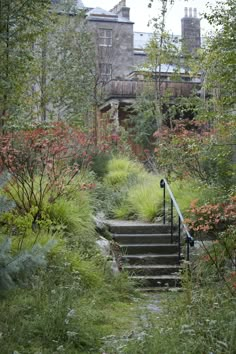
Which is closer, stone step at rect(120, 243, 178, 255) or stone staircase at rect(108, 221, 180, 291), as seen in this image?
stone staircase at rect(108, 221, 180, 291)

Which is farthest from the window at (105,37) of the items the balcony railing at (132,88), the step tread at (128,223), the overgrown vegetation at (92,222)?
the step tread at (128,223)

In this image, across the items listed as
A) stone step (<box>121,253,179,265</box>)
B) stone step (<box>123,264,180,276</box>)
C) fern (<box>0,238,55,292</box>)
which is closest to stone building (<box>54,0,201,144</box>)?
stone step (<box>121,253,179,265</box>)

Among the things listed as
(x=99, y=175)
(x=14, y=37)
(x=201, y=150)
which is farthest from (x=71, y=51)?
(x=201, y=150)

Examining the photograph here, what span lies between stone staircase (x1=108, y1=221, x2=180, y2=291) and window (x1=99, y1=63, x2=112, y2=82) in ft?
51.9

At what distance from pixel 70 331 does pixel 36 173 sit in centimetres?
549

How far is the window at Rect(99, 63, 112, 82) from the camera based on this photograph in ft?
84.4

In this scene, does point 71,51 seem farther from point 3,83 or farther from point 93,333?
point 93,333

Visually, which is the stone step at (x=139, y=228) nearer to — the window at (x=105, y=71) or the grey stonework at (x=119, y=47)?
the window at (x=105, y=71)

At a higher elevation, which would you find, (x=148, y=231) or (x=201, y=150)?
(x=201, y=150)

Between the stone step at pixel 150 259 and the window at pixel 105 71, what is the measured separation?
1705cm

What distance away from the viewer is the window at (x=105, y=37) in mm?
27770

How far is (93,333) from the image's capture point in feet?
17.1

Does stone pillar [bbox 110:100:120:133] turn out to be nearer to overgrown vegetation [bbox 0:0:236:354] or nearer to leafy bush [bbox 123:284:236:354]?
overgrown vegetation [bbox 0:0:236:354]

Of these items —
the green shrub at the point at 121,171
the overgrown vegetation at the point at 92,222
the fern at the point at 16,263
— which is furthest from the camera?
the green shrub at the point at 121,171
